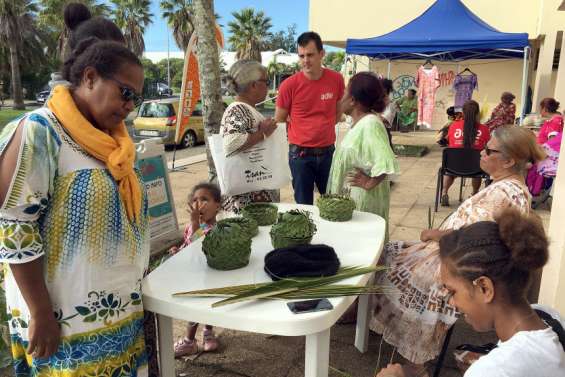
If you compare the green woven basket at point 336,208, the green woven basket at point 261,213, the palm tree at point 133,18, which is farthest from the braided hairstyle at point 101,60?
the palm tree at point 133,18

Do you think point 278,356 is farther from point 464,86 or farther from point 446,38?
point 464,86

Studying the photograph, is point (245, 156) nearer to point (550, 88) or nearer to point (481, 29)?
point (481, 29)

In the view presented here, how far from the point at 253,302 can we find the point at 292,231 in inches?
19.2

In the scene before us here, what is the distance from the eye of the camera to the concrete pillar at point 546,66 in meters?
12.2

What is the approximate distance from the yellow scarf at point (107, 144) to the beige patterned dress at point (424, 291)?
1.53 meters

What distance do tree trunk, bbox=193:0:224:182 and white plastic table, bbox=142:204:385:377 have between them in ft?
8.34

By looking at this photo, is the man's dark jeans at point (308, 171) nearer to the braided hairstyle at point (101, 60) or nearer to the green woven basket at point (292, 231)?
the green woven basket at point (292, 231)

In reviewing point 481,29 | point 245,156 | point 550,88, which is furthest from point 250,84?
point 550,88

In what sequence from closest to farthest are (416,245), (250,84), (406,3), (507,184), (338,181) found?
(507,184)
(416,245)
(250,84)
(338,181)
(406,3)

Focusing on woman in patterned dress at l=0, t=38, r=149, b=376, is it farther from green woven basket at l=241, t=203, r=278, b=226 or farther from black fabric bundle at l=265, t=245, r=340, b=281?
green woven basket at l=241, t=203, r=278, b=226

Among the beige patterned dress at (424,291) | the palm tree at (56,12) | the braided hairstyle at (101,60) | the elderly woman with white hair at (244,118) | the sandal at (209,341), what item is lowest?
the sandal at (209,341)

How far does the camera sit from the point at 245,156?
2.76 metres

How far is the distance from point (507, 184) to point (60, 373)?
2.24 meters

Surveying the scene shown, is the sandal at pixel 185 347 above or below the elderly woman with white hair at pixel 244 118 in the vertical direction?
below
